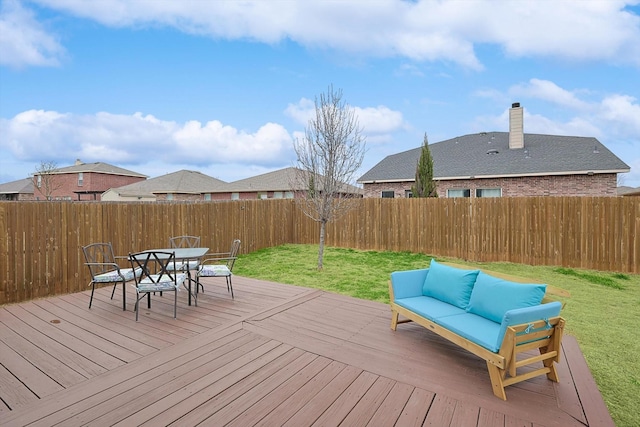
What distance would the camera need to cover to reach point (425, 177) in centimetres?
1287

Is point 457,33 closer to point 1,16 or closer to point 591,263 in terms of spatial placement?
point 591,263

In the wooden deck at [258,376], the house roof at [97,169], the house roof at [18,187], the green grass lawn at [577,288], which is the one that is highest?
the house roof at [97,169]

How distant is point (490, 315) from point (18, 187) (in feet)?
163

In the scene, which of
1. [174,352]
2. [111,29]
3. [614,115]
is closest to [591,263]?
[174,352]

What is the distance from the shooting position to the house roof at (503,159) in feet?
42.6

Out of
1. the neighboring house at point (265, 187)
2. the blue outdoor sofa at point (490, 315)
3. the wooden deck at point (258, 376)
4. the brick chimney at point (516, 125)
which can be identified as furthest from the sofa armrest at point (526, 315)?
the neighboring house at point (265, 187)

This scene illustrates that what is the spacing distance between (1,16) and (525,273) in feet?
42.9

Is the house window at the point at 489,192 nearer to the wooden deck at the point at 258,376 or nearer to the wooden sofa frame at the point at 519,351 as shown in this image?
the wooden deck at the point at 258,376

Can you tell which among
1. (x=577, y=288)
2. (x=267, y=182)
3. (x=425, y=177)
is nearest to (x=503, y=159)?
(x=425, y=177)

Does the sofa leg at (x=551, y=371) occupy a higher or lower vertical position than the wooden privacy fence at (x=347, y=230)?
lower

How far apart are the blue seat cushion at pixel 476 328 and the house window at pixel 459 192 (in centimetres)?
1246

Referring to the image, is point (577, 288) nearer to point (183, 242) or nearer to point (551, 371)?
point (551, 371)

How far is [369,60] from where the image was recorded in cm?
1285

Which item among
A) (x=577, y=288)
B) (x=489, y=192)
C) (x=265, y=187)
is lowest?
(x=577, y=288)
